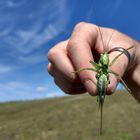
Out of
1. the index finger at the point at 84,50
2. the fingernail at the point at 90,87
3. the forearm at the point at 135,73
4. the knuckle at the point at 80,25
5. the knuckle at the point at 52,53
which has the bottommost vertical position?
the forearm at the point at 135,73

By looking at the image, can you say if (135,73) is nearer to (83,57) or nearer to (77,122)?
(83,57)

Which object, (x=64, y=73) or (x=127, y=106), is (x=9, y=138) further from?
(x=64, y=73)

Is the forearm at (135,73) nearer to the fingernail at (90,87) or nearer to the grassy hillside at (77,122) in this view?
the fingernail at (90,87)

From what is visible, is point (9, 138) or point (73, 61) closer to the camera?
point (73, 61)

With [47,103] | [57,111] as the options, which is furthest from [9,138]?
[47,103]

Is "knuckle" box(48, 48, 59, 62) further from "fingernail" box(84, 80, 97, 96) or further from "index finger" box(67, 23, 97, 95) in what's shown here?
"fingernail" box(84, 80, 97, 96)

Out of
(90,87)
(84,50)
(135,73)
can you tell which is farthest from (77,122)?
(90,87)

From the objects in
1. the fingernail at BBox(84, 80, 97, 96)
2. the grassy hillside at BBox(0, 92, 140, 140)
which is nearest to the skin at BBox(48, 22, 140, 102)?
the fingernail at BBox(84, 80, 97, 96)

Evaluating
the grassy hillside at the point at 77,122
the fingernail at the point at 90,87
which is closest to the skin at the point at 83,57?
the fingernail at the point at 90,87
